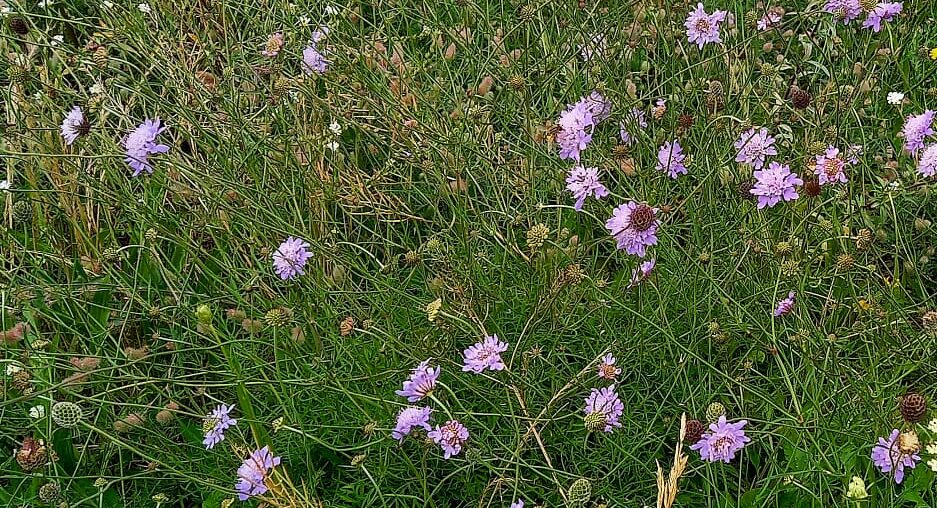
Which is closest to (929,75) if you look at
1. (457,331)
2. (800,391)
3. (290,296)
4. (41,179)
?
(800,391)

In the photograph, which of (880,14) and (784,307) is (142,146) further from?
(880,14)

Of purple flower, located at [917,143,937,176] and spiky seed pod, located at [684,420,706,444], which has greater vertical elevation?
purple flower, located at [917,143,937,176]

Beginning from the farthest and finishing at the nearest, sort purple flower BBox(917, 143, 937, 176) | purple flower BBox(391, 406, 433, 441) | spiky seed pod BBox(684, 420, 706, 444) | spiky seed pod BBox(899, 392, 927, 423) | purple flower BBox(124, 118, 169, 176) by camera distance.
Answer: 1. purple flower BBox(124, 118, 169, 176)
2. purple flower BBox(917, 143, 937, 176)
3. purple flower BBox(391, 406, 433, 441)
4. spiky seed pod BBox(684, 420, 706, 444)
5. spiky seed pod BBox(899, 392, 927, 423)

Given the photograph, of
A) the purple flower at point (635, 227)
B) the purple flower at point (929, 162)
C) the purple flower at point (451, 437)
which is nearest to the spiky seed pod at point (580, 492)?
the purple flower at point (451, 437)

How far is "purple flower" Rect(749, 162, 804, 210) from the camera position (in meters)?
1.54

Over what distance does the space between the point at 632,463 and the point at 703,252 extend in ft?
1.20

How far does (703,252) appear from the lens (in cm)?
161

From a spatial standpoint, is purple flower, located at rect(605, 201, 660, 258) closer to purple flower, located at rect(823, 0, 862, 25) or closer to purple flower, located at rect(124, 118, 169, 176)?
purple flower, located at rect(823, 0, 862, 25)

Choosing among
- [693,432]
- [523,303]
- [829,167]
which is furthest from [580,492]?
[829,167]

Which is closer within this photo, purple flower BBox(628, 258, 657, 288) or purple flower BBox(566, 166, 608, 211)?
purple flower BBox(628, 258, 657, 288)

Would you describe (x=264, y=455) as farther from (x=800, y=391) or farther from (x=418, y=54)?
(x=418, y=54)

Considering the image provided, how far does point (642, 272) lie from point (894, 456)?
46cm

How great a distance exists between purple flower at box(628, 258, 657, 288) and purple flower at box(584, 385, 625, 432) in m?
0.18

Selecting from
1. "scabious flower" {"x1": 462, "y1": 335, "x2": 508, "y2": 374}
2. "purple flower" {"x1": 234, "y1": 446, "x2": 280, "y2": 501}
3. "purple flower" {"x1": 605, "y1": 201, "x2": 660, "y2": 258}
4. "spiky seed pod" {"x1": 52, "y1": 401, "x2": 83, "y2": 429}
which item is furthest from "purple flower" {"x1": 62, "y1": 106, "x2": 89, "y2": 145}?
"purple flower" {"x1": 605, "y1": 201, "x2": 660, "y2": 258}
